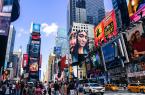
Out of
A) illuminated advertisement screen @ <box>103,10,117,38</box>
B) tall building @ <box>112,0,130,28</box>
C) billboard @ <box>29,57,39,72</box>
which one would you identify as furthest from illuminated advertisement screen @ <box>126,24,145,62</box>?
billboard @ <box>29,57,39,72</box>

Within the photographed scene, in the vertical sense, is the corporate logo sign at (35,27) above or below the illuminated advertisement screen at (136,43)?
above

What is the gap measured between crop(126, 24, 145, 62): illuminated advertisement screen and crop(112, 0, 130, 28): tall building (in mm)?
4297

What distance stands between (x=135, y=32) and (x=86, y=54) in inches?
1922

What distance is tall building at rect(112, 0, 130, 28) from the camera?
66.8m

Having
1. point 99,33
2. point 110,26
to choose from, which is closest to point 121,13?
point 110,26

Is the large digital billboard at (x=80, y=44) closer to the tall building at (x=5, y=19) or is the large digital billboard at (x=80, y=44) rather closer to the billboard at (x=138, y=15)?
the tall building at (x=5, y=19)

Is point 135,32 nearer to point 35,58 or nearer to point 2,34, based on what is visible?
point 2,34

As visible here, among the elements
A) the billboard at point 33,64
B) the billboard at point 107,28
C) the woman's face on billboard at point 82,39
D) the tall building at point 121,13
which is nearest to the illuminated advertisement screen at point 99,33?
the billboard at point 107,28

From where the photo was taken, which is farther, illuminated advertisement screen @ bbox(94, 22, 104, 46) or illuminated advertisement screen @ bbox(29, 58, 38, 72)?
illuminated advertisement screen @ bbox(29, 58, 38, 72)

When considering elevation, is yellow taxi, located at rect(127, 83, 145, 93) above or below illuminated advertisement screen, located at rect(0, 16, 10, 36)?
below

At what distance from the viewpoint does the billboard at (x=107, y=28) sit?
75375 mm

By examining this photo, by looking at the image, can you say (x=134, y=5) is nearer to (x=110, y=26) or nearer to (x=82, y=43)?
(x=110, y=26)

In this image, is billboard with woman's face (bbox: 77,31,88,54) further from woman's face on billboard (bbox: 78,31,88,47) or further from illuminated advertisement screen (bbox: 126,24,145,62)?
illuminated advertisement screen (bbox: 126,24,145,62)

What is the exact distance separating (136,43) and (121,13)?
12.9 m
